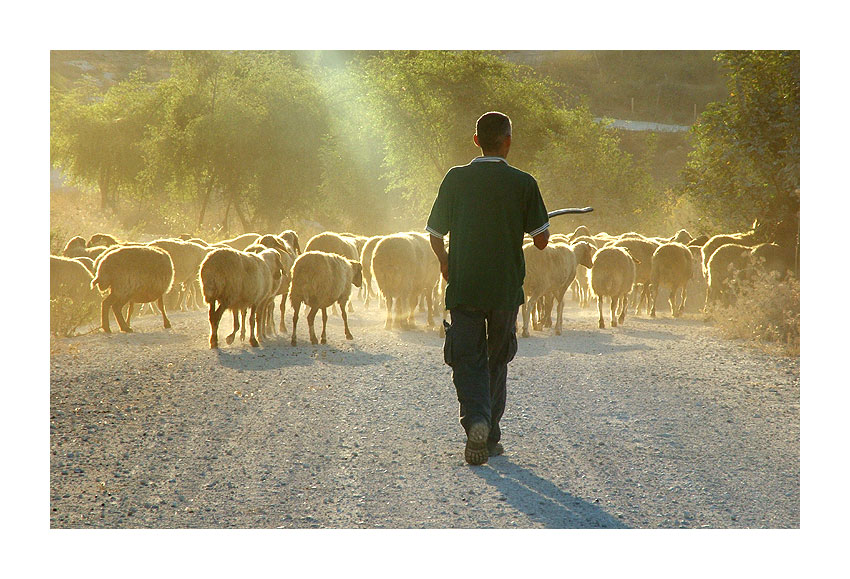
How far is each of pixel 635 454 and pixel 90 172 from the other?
1590 inches

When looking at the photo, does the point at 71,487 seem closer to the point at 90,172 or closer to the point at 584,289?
the point at 584,289

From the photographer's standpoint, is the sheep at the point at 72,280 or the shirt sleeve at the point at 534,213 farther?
the sheep at the point at 72,280

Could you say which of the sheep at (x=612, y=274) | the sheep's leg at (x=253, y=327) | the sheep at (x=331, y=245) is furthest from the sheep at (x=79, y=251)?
the sheep at (x=612, y=274)

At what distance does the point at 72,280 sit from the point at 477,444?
1086 cm

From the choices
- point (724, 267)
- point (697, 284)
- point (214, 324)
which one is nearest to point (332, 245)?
point (214, 324)

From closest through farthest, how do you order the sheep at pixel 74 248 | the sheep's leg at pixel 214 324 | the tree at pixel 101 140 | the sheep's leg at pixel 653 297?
the sheep's leg at pixel 214 324
the sheep at pixel 74 248
the sheep's leg at pixel 653 297
the tree at pixel 101 140

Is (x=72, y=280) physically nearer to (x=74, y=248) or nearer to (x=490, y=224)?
(x=74, y=248)

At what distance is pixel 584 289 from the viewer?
75.4 feet

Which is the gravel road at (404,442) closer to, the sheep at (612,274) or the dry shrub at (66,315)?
the dry shrub at (66,315)

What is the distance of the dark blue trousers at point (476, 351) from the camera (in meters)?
5.80

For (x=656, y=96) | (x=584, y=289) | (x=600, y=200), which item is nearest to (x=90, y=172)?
(x=600, y=200)

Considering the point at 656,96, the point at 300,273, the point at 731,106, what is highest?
the point at 656,96

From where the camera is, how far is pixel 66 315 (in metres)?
13.2

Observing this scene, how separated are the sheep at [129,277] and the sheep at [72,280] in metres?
0.56
